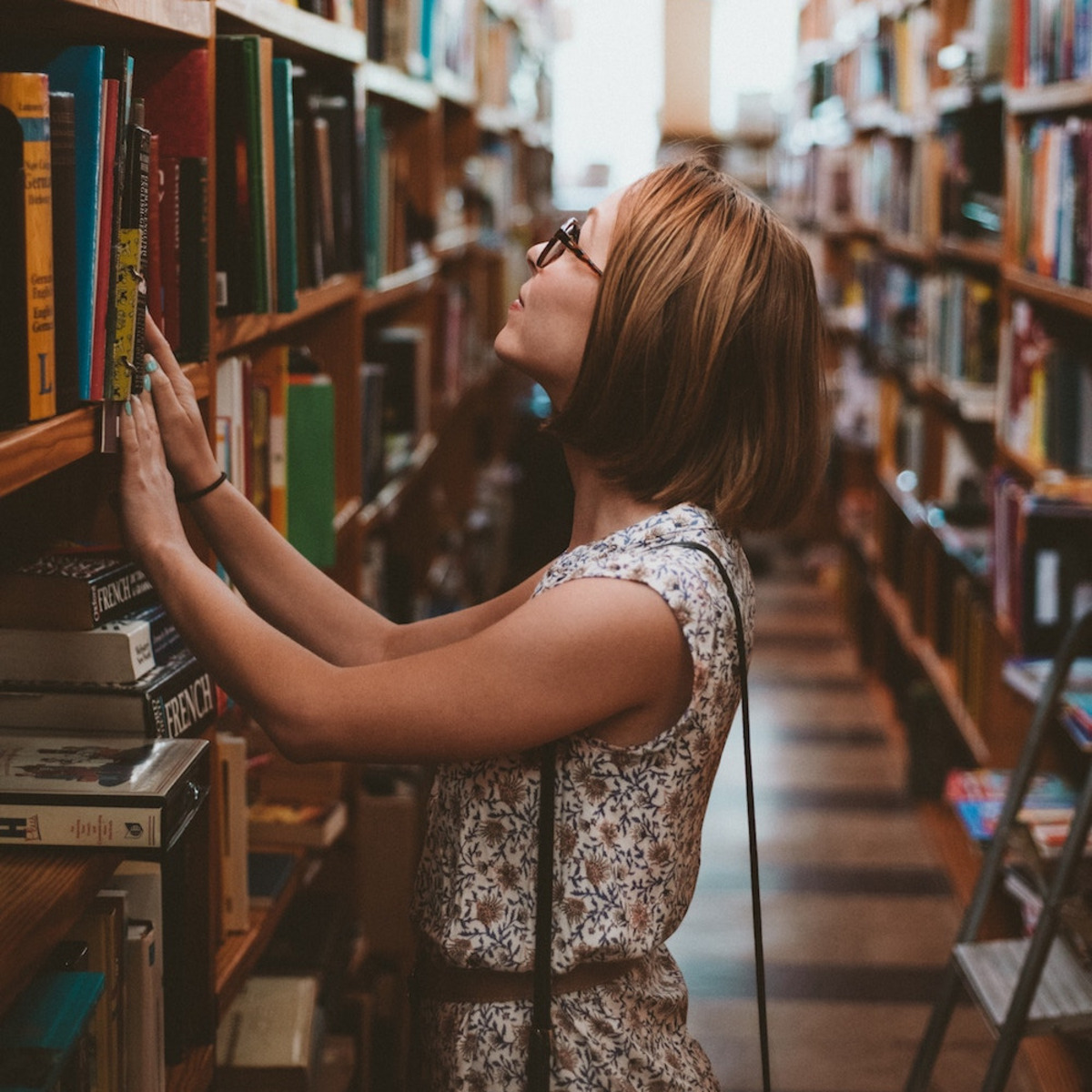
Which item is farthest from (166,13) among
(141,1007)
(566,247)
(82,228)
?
(141,1007)

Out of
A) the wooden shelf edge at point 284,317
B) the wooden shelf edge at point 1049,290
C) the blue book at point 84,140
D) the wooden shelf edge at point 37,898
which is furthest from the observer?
the wooden shelf edge at point 1049,290

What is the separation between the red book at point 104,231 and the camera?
109 centimetres

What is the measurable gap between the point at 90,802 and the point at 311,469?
85 cm

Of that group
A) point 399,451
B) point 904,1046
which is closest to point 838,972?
point 904,1046

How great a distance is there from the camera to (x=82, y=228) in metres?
1.06

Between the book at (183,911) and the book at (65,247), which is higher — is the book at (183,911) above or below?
below

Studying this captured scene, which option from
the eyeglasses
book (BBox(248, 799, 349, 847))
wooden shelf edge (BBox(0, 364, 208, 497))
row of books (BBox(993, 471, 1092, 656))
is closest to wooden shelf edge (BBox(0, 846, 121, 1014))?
wooden shelf edge (BBox(0, 364, 208, 497))

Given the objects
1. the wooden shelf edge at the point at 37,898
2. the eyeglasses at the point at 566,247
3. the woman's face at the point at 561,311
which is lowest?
the wooden shelf edge at the point at 37,898

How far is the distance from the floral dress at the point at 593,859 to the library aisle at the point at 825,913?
5.10ft

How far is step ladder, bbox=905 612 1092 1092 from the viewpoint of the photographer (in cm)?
189

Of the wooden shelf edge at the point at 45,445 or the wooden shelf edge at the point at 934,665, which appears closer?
the wooden shelf edge at the point at 45,445

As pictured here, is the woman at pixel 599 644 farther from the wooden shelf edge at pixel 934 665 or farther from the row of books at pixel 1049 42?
the wooden shelf edge at pixel 934 665

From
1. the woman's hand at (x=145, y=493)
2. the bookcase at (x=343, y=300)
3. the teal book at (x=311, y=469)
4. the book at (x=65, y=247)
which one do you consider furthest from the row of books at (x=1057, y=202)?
the book at (x=65, y=247)

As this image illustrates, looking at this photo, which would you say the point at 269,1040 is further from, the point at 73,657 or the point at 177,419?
the point at 177,419
